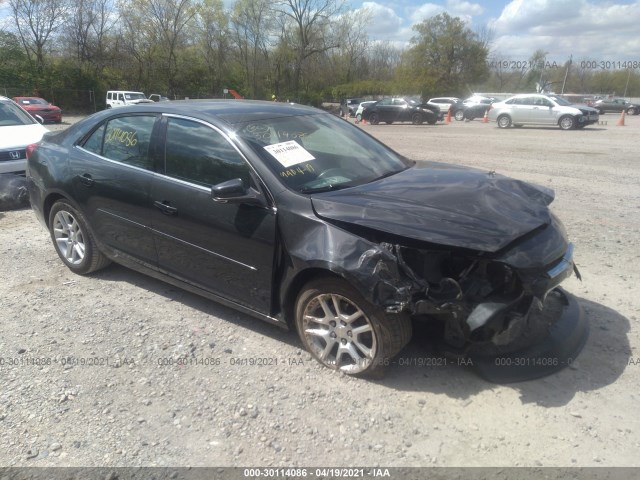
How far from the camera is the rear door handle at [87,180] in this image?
4.25 meters

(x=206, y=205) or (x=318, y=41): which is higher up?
(x=318, y=41)

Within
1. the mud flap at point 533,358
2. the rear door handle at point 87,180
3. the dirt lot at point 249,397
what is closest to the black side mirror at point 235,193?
the dirt lot at point 249,397

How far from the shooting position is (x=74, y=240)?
4730 mm

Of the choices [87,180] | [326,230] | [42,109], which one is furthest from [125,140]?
[42,109]

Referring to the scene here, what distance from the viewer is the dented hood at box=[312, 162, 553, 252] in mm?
2834

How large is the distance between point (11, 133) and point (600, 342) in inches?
341

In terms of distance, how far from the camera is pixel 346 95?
57.4 meters

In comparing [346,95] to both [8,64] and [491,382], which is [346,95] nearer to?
[8,64]

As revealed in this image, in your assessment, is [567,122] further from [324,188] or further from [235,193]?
[235,193]

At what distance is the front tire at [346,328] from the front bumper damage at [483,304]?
19 cm

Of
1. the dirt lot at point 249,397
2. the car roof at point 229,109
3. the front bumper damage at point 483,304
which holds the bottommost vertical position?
the dirt lot at point 249,397

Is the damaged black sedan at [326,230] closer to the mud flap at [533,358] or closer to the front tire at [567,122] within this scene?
the mud flap at [533,358]

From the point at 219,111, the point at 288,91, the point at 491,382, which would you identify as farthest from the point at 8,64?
the point at 491,382

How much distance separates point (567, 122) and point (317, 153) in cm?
2264
